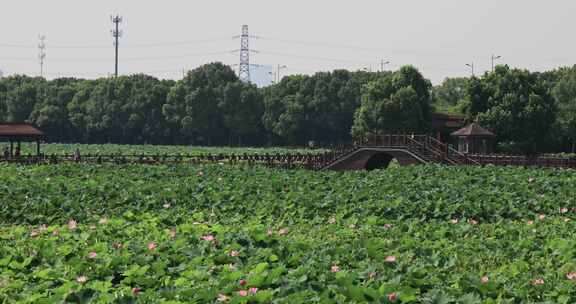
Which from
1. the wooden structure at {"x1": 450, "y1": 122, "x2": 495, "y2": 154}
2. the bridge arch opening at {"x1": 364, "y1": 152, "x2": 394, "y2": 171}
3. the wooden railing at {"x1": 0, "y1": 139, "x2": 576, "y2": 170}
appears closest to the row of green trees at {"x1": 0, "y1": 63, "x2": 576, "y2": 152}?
the wooden structure at {"x1": 450, "y1": 122, "x2": 495, "y2": 154}

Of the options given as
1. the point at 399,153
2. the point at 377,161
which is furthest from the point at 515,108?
the point at 399,153

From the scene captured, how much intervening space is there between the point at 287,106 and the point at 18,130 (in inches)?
1922

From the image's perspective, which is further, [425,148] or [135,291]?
[425,148]

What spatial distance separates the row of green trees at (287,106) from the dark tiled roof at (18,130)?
30.5m

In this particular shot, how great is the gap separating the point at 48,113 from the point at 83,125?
693cm

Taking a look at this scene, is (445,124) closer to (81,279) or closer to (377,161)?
(377,161)

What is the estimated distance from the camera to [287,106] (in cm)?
9269

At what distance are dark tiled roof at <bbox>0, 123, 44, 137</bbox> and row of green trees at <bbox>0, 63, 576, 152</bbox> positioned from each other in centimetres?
3050

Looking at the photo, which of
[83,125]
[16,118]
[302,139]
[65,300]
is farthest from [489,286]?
[16,118]

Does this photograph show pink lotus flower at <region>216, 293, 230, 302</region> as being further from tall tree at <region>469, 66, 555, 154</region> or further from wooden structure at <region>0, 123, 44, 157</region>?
tall tree at <region>469, 66, 555, 154</region>

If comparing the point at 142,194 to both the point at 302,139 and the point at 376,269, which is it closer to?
the point at 376,269

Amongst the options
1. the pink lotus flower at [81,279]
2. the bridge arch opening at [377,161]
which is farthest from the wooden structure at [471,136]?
the pink lotus flower at [81,279]

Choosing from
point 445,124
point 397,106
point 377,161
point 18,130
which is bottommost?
point 377,161

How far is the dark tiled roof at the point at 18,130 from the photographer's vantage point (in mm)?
46719
